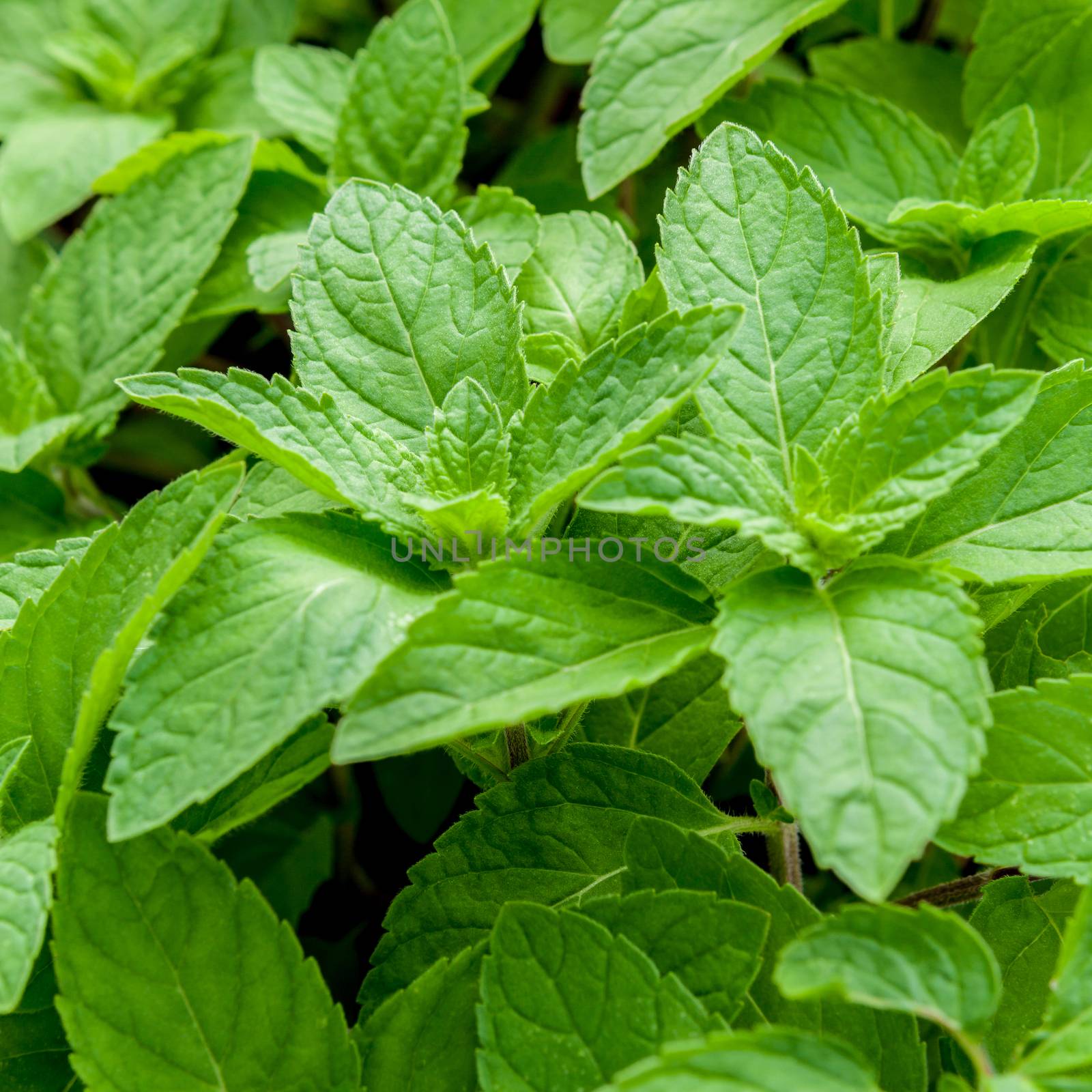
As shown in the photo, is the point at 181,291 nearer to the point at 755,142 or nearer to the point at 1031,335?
the point at 755,142

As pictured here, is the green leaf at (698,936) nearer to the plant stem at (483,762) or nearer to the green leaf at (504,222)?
the plant stem at (483,762)

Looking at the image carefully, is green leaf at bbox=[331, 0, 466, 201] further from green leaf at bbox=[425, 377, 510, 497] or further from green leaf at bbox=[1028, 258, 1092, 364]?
green leaf at bbox=[1028, 258, 1092, 364]

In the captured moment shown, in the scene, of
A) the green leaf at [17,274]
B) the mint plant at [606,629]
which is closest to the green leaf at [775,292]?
the mint plant at [606,629]

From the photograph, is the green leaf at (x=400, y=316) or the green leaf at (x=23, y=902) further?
the green leaf at (x=400, y=316)

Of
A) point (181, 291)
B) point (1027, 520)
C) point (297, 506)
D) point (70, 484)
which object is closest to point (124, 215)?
point (181, 291)

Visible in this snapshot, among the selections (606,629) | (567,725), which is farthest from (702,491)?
(567,725)
